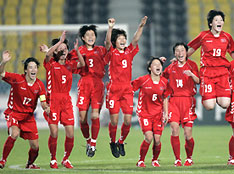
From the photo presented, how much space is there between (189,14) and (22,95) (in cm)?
1480

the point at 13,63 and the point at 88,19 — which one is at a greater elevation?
the point at 88,19

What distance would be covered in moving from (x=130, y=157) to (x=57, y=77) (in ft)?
8.99

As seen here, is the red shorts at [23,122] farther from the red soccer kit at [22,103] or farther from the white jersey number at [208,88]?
the white jersey number at [208,88]

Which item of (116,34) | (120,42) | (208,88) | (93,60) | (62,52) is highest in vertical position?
(116,34)

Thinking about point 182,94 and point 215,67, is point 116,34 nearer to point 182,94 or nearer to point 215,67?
point 182,94

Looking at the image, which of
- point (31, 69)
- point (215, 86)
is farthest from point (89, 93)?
point (215, 86)

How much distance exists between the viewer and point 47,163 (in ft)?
33.7

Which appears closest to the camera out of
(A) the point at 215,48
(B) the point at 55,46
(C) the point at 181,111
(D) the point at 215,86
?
(B) the point at 55,46

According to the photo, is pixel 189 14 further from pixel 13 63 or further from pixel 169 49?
pixel 13 63

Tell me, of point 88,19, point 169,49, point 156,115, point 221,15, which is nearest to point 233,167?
point 156,115

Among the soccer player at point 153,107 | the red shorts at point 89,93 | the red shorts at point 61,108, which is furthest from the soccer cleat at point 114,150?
the red shorts at point 61,108

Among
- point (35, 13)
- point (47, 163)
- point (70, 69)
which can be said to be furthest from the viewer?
point (35, 13)

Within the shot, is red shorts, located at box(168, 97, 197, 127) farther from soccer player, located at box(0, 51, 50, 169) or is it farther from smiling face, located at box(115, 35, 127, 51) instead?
soccer player, located at box(0, 51, 50, 169)

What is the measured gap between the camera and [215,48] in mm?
9344
